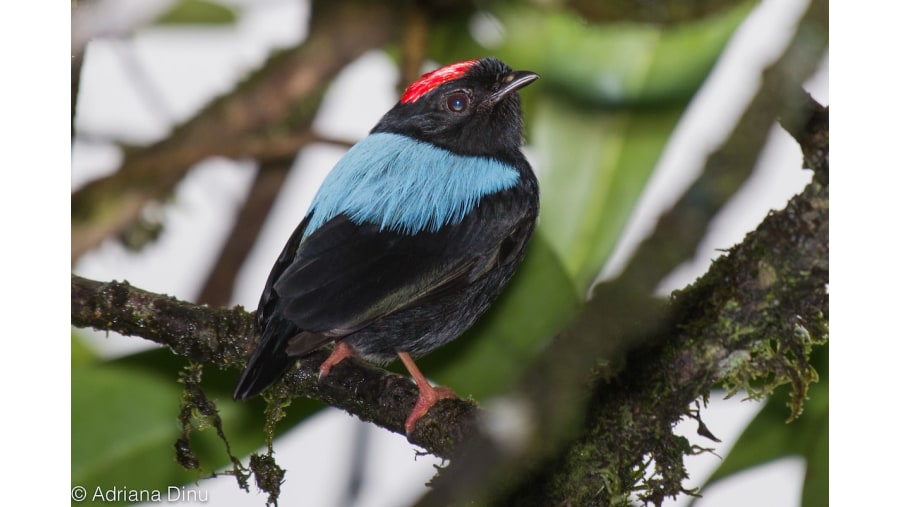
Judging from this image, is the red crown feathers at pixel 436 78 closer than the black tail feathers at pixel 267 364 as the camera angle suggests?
No

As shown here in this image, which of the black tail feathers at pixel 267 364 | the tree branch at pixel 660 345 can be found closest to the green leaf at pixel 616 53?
the tree branch at pixel 660 345

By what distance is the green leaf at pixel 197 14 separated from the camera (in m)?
3.53

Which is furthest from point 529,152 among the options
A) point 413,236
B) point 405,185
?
point 413,236

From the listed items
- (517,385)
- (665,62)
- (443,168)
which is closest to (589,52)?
(665,62)

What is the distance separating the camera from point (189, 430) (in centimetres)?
300

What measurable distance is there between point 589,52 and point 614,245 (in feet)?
2.26

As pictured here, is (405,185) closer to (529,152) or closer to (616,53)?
(529,152)

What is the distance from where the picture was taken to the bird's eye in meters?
3.11

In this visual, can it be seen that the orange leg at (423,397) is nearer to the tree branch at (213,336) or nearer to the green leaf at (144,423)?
the tree branch at (213,336)

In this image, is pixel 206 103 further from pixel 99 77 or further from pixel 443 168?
pixel 443 168

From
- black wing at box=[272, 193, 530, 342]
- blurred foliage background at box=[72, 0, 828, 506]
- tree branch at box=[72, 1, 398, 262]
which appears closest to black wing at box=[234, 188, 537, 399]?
black wing at box=[272, 193, 530, 342]

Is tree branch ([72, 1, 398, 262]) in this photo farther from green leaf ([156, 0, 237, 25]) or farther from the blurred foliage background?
green leaf ([156, 0, 237, 25])

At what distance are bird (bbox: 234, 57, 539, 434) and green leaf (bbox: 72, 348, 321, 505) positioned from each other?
0.37m

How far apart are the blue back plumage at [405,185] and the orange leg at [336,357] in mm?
371
